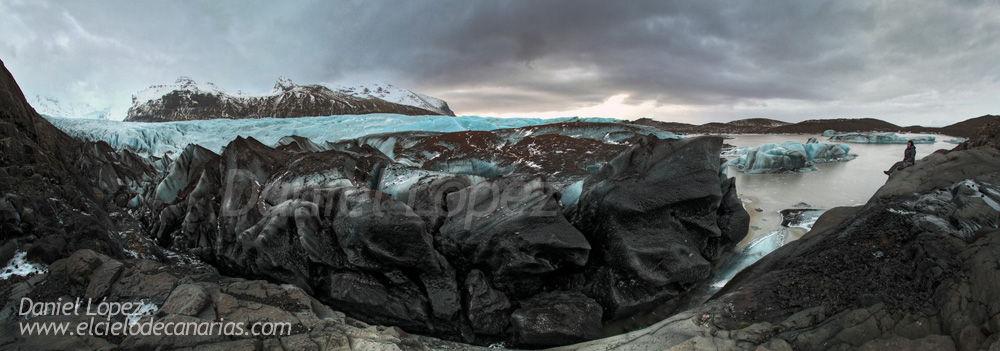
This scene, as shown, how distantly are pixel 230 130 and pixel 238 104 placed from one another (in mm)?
59951

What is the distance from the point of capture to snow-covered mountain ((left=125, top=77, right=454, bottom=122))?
66938 mm

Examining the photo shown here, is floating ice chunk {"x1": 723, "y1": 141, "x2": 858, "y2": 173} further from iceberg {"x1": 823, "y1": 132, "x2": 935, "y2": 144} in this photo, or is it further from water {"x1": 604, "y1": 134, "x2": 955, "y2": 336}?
iceberg {"x1": 823, "y1": 132, "x2": 935, "y2": 144}

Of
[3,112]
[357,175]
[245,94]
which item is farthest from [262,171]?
[245,94]

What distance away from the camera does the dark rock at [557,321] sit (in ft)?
18.7

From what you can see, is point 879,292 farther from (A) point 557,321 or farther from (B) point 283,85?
(B) point 283,85

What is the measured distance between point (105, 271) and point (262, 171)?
3423mm

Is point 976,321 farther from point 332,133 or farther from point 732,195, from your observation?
point 332,133

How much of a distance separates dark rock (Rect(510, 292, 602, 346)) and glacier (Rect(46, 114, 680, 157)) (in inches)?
A: 517

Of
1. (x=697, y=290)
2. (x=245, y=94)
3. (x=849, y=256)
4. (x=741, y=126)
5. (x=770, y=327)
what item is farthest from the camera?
(x=741, y=126)

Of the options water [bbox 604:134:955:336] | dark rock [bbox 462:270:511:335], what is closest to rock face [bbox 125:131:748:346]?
dark rock [bbox 462:270:511:335]

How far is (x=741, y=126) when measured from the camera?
9600 cm

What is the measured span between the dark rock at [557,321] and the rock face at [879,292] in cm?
48

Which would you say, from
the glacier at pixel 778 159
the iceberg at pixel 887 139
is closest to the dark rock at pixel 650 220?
the glacier at pixel 778 159

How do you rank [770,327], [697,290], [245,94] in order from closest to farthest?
1. [770,327]
2. [697,290]
3. [245,94]
